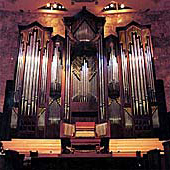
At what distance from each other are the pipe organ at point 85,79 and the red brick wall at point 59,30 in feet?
2.08

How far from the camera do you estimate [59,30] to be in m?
11.1

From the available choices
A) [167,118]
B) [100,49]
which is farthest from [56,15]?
[167,118]

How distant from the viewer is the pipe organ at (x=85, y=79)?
8961 mm

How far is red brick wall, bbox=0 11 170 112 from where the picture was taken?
10.2 metres

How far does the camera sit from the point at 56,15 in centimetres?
1141

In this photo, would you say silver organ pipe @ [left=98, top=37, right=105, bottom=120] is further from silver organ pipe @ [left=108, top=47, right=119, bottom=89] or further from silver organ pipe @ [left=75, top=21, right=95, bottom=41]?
silver organ pipe @ [left=75, top=21, right=95, bottom=41]

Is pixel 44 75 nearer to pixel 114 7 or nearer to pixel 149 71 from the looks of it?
pixel 149 71

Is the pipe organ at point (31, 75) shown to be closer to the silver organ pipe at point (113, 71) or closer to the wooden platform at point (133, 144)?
the silver organ pipe at point (113, 71)

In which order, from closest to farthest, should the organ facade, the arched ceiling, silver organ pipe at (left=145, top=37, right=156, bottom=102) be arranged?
the organ facade, silver organ pipe at (left=145, top=37, right=156, bottom=102), the arched ceiling

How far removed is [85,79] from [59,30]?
255 cm

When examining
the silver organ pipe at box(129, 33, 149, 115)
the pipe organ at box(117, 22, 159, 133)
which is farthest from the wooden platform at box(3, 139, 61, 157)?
the silver organ pipe at box(129, 33, 149, 115)

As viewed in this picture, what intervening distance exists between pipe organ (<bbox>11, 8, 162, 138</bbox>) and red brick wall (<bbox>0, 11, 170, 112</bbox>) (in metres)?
0.63

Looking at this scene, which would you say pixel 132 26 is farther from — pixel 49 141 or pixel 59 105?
pixel 49 141

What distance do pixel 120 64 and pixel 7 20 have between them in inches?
188
